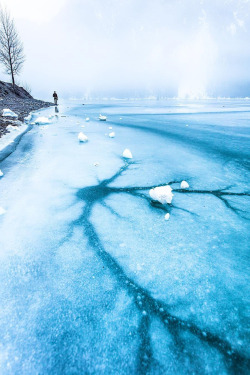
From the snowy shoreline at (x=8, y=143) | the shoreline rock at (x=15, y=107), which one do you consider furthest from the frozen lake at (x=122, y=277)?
the shoreline rock at (x=15, y=107)

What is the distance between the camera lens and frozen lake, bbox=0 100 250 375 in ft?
2.90

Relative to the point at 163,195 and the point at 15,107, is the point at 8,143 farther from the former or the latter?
the point at 15,107

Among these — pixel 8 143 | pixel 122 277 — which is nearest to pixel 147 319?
pixel 122 277

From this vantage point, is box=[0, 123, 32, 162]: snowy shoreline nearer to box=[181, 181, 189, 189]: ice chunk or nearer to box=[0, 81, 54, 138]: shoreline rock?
box=[0, 81, 54, 138]: shoreline rock

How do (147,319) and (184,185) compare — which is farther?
(184,185)

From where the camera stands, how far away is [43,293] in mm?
1148

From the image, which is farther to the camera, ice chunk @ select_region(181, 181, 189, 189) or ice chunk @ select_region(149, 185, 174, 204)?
ice chunk @ select_region(181, 181, 189, 189)

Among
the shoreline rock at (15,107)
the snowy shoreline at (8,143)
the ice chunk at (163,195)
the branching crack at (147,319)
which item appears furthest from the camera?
the shoreline rock at (15,107)

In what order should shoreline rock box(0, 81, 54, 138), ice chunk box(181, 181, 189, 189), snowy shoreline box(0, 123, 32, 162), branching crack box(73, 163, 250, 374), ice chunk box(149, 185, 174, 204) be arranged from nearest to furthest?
branching crack box(73, 163, 250, 374) < ice chunk box(149, 185, 174, 204) < ice chunk box(181, 181, 189, 189) < snowy shoreline box(0, 123, 32, 162) < shoreline rock box(0, 81, 54, 138)

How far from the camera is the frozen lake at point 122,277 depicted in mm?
884

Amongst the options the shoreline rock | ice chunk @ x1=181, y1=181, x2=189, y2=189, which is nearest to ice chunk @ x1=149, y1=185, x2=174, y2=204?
ice chunk @ x1=181, y1=181, x2=189, y2=189

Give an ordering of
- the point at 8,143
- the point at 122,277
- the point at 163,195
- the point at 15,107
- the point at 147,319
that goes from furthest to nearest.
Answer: the point at 15,107
the point at 8,143
the point at 163,195
the point at 122,277
the point at 147,319

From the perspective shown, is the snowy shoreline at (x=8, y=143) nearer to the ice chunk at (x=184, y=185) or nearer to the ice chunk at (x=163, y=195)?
the ice chunk at (x=163, y=195)

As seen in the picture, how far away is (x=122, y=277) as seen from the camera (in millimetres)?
1247
